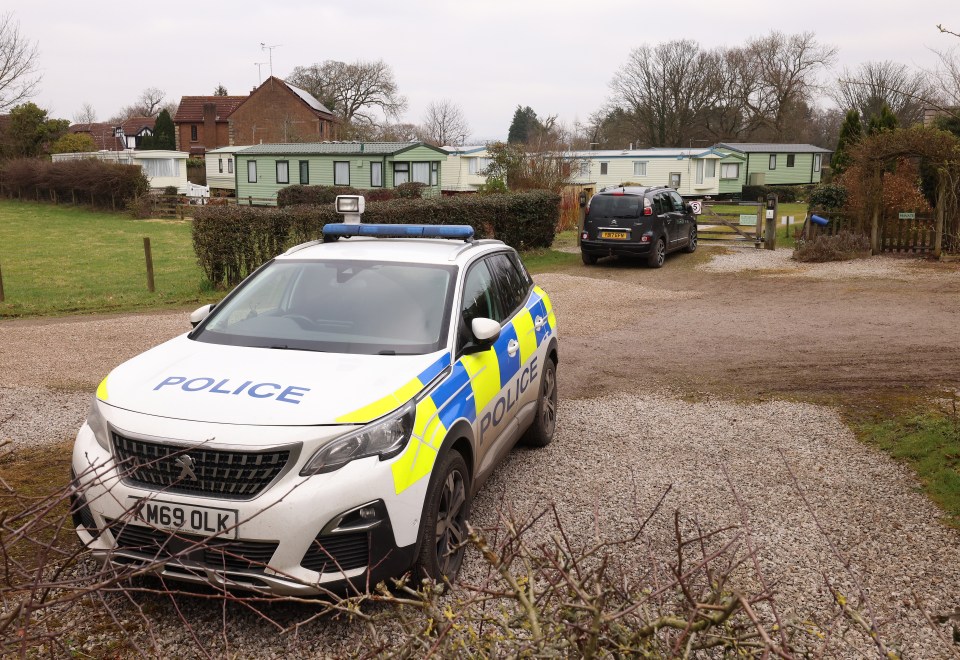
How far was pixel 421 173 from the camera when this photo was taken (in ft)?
148

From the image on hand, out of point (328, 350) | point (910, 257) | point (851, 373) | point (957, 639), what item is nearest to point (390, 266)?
point (328, 350)

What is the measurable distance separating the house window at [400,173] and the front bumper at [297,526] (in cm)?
4168

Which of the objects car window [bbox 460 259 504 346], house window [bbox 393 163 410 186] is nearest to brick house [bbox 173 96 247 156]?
house window [bbox 393 163 410 186]

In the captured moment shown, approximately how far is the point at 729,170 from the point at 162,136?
146ft

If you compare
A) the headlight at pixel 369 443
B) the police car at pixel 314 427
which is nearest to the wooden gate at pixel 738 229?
the police car at pixel 314 427

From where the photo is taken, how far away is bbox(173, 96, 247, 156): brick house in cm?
6519

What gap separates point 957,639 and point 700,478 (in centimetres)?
387

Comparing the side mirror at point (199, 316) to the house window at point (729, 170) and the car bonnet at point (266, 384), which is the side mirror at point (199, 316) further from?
the house window at point (729, 170)

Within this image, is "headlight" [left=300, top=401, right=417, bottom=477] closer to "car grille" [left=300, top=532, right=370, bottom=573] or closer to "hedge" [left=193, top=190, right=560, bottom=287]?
"car grille" [left=300, top=532, right=370, bottom=573]

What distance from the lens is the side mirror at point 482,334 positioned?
195 inches

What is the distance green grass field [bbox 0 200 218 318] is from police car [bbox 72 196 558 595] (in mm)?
9898

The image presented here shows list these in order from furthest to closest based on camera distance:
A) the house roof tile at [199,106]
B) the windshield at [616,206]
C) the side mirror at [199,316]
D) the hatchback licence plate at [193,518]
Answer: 1. the house roof tile at [199,106]
2. the windshield at [616,206]
3. the side mirror at [199,316]
4. the hatchback licence plate at [193,518]

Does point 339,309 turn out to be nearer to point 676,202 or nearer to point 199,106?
point 676,202

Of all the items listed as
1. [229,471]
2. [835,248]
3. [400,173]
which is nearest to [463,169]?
[400,173]
